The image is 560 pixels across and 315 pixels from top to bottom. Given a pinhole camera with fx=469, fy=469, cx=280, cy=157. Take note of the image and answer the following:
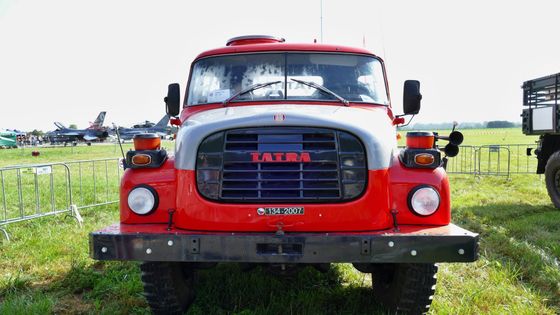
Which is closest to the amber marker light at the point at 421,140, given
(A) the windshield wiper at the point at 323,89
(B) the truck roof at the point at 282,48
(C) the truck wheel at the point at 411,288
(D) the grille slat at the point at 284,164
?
(D) the grille slat at the point at 284,164

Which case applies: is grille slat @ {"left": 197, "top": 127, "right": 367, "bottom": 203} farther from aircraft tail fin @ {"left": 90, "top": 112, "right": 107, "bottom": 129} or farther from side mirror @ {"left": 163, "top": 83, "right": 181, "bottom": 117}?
aircraft tail fin @ {"left": 90, "top": 112, "right": 107, "bottom": 129}

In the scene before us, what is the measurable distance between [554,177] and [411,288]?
6.29 m

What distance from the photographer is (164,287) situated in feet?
12.3

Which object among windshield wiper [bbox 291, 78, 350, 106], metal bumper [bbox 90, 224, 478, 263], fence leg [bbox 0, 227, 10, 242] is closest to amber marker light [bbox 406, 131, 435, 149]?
metal bumper [bbox 90, 224, 478, 263]

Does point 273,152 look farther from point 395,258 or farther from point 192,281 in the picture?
point 192,281

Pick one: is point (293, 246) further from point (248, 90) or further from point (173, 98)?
point (173, 98)

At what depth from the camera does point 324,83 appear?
4398mm

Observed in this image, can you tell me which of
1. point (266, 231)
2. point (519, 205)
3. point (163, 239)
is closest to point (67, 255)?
point (163, 239)

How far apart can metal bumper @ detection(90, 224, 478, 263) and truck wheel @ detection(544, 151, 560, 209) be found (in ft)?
20.7

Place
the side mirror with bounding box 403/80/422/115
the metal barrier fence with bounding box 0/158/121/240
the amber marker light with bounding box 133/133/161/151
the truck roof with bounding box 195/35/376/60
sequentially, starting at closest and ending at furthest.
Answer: the amber marker light with bounding box 133/133/161/151 < the truck roof with bounding box 195/35/376/60 < the side mirror with bounding box 403/80/422/115 < the metal barrier fence with bounding box 0/158/121/240

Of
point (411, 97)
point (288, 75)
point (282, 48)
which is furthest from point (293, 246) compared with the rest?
point (411, 97)

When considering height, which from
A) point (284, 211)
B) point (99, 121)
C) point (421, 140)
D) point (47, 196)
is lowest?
point (47, 196)

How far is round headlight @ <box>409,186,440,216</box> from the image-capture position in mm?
3348

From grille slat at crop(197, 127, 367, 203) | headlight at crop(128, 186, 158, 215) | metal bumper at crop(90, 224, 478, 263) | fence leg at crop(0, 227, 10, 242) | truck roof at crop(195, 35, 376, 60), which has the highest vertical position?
truck roof at crop(195, 35, 376, 60)
